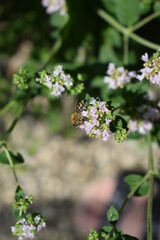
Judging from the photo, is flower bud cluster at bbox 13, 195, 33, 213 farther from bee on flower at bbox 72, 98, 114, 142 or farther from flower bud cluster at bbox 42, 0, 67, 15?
flower bud cluster at bbox 42, 0, 67, 15

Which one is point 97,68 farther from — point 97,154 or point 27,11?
point 97,154

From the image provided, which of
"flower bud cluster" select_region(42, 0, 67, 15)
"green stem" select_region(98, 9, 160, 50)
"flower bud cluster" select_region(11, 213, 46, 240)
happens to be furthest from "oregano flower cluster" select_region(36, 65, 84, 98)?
"flower bud cluster" select_region(42, 0, 67, 15)

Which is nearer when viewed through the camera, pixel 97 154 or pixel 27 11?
pixel 27 11

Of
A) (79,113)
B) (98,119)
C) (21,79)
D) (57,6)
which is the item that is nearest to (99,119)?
(98,119)

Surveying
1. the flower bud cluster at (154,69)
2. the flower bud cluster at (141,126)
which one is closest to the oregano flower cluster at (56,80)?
the flower bud cluster at (154,69)

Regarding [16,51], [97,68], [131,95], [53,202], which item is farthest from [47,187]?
[131,95]

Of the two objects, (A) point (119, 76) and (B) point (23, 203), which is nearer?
(B) point (23, 203)

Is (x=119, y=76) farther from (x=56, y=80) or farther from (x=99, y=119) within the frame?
(x=99, y=119)
